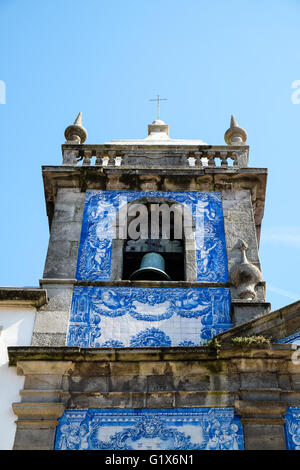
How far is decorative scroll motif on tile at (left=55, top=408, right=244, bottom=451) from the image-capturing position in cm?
807

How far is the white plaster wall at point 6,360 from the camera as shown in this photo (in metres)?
8.24

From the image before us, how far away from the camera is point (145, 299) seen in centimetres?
995

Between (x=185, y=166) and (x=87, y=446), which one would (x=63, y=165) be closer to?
(x=185, y=166)

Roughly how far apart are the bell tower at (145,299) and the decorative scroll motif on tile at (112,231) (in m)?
0.02

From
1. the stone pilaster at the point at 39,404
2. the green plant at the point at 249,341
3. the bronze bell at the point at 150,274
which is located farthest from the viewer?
the bronze bell at the point at 150,274

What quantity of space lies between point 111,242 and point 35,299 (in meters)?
1.82

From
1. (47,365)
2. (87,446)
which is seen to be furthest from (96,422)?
(47,365)

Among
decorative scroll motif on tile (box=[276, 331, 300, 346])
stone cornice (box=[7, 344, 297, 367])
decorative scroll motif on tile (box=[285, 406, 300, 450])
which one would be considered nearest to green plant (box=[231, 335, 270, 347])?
stone cornice (box=[7, 344, 297, 367])

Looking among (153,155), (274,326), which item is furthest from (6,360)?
(153,155)

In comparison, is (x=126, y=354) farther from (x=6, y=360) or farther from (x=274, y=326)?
(x=274, y=326)

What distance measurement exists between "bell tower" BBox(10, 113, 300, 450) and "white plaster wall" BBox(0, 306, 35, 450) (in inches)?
4.6

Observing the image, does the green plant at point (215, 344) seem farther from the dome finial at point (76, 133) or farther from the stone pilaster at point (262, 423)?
the dome finial at point (76, 133)

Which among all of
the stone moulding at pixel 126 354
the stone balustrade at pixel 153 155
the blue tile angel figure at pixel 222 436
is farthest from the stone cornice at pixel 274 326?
the stone balustrade at pixel 153 155

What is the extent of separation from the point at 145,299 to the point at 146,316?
0.31m
